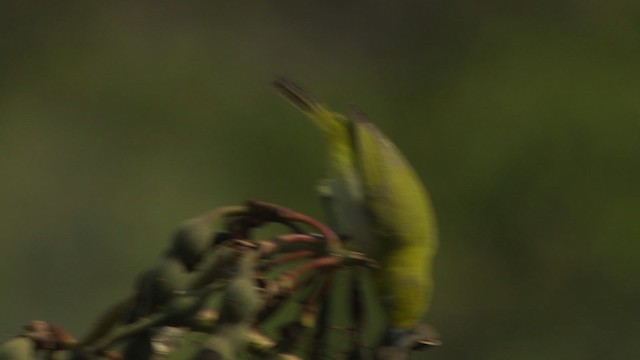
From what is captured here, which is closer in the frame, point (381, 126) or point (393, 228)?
point (393, 228)

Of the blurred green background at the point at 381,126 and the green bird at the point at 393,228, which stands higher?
the blurred green background at the point at 381,126

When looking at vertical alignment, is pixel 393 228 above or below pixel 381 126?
below

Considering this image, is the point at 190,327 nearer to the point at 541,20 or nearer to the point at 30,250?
the point at 30,250

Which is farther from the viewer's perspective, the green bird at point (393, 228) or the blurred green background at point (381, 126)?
the blurred green background at point (381, 126)

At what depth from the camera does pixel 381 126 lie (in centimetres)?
471

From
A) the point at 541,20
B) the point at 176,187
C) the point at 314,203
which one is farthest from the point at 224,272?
the point at 541,20

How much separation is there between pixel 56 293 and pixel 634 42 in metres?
1.85

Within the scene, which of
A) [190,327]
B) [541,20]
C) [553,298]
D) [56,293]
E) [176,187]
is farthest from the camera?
[541,20]

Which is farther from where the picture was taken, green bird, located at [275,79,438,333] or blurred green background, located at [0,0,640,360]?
blurred green background, located at [0,0,640,360]

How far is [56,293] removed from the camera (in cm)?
390

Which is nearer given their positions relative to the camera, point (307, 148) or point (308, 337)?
→ point (308, 337)

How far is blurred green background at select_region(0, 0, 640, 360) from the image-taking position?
4.11m

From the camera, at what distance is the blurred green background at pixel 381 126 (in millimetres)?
4105

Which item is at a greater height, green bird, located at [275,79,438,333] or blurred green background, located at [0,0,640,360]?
blurred green background, located at [0,0,640,360]
